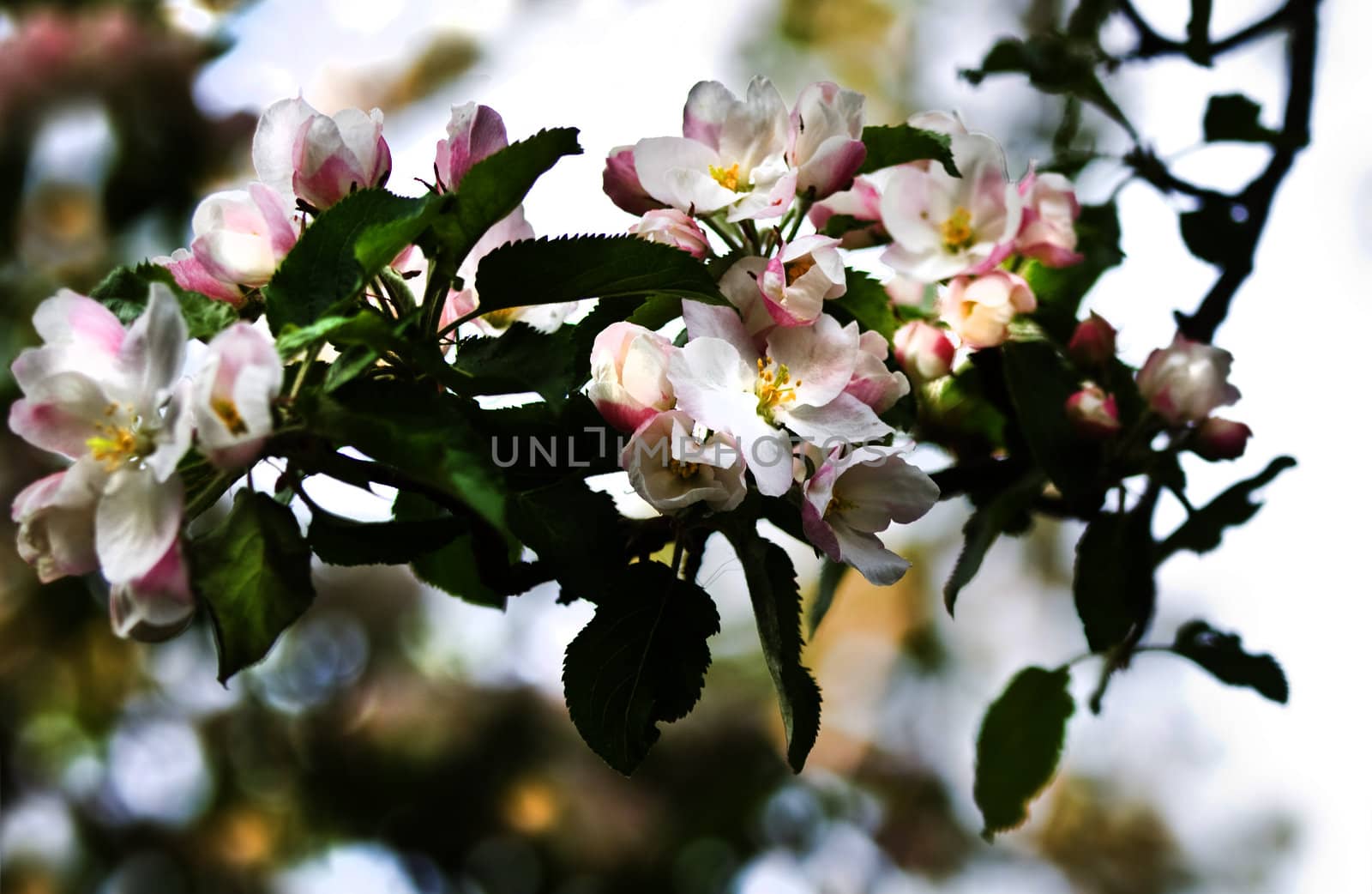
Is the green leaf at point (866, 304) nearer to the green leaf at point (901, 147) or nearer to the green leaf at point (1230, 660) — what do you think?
the green leaf at point (901, 147)

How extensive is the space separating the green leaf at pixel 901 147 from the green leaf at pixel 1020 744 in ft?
1.08

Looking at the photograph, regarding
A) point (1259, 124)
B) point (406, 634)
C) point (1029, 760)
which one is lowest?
point (406, 634)

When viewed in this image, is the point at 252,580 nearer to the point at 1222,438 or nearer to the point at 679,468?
the point at 679,468

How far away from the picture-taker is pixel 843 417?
0.38 m

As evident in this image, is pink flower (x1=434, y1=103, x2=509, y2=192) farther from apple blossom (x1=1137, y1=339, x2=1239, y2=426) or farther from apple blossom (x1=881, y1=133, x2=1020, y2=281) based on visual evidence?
apple blossom (x1=1137, y1=339, x2=1239, y2=426)

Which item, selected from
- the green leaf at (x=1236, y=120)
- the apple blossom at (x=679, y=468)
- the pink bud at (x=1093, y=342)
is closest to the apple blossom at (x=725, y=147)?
the apple blossom at (x=679, y=468)

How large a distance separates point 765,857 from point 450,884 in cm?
48

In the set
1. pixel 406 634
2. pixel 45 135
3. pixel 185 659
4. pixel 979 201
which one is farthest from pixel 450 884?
pixel 979 201

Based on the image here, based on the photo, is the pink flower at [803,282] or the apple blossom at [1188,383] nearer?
the pink flower at [803,282]

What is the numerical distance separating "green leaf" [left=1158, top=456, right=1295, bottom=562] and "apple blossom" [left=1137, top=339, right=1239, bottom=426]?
99 millimetres

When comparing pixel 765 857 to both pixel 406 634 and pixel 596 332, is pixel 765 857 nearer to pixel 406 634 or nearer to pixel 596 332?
pixel 406 634

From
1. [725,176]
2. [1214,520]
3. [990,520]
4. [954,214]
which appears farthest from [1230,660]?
[725,176]

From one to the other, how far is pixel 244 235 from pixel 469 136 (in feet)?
0.28

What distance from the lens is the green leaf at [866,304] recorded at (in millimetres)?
491
